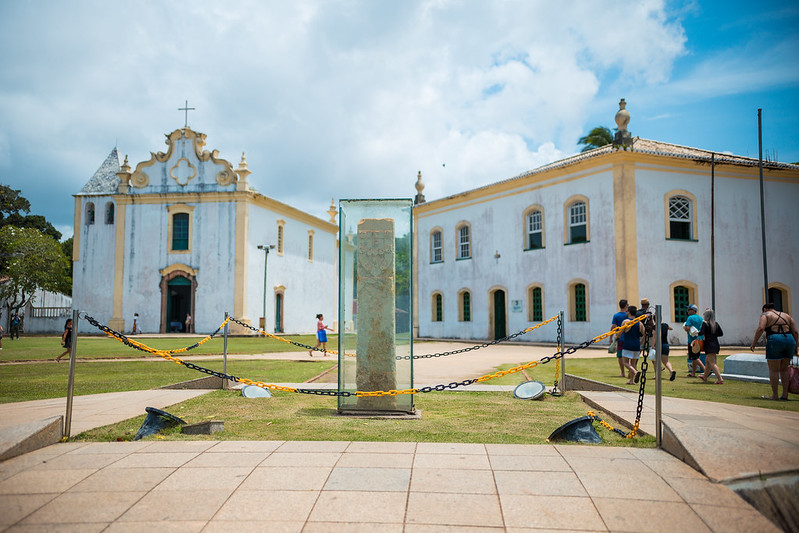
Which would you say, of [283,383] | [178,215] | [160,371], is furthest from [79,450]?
[178,215]

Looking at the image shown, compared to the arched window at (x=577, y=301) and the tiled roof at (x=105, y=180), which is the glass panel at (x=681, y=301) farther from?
the tiled roof at (x=105, y=180)

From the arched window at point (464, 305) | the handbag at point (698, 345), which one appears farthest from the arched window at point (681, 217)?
the handbag at point (698, 345)

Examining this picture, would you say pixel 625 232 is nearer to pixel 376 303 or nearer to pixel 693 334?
pixel 693 334

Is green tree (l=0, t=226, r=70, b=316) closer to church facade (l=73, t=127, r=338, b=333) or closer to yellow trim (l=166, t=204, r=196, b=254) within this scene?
church facade (l=73, t=127, r=338, b=333)

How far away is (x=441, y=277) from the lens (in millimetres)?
30297

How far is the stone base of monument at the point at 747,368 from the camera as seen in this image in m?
10.5

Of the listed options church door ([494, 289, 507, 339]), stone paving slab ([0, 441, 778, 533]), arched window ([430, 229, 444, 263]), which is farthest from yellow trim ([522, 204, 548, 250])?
stone paving slab ([0, 441, 778, 533])

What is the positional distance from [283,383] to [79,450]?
5301mm

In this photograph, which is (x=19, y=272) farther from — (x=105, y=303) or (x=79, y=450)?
(x=79, y=450)

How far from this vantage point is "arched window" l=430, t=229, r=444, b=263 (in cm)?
3070

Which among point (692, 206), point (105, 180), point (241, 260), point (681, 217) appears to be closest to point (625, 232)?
point (681, 217)

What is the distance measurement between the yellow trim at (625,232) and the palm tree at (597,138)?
12.3 m

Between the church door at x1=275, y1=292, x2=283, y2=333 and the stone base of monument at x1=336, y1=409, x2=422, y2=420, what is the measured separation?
29.7 metres

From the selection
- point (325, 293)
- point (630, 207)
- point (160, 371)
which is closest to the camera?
point (160, 371)
